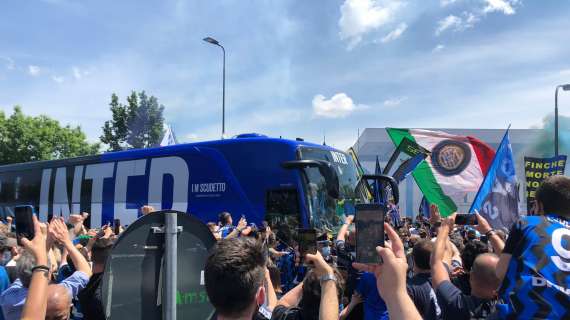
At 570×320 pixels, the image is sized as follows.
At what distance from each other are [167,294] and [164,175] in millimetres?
9289

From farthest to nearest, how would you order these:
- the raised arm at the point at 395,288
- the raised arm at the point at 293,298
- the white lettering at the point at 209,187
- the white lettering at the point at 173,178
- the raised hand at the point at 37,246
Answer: the white lettering at the point at 173,178
the white lettering at the point at 209,187
the raised arm at the point at 293,298
the raised hand at the point at 37,246
the raised arm at the point at 395,288

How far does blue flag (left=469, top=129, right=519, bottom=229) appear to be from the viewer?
9.80m

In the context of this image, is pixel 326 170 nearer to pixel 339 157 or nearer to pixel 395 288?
pixel 339 157

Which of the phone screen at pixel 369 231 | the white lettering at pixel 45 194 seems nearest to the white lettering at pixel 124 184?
the white lettering at pixel 45 194

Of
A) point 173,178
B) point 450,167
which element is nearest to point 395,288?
point 173,178

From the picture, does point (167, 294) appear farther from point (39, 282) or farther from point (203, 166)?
point (203, 166)

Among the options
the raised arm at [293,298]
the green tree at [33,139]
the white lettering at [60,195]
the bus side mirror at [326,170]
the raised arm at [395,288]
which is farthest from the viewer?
the green tree at [33,139]

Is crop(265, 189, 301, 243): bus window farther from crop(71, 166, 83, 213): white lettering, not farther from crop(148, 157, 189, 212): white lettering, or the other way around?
crop(71, 166, 83, 213): white lettering

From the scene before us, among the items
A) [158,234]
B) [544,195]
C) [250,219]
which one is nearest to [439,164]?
[250,219]

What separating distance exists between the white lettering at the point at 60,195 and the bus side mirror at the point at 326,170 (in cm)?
765

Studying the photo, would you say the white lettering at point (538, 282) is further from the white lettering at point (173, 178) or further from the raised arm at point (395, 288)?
the white lettering at point (173, 178)

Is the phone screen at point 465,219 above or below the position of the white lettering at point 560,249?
above

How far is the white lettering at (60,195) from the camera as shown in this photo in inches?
521

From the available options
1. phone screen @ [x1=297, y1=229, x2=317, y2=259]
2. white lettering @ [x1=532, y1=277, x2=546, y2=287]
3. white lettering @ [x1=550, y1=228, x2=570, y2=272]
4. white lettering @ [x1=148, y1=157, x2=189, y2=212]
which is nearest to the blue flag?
white lettering @ [x1=148, y1=157, x2=189, y2=212]
